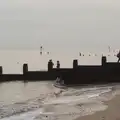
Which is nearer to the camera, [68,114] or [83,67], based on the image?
[68,114]

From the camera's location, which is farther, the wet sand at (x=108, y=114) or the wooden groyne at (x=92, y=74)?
the wooden groyne at (x=92, y=74)

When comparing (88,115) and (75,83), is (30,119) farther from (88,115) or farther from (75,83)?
(75,83)

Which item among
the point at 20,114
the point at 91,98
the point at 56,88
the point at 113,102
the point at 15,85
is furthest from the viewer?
the point at 15,85

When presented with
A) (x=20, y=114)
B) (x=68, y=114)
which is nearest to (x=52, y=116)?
(x=68, y=114)

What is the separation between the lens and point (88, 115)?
13227mm

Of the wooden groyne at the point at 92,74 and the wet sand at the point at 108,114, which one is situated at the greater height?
the wooden groyne at the point at 92,74

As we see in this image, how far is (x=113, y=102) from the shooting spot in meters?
15.9

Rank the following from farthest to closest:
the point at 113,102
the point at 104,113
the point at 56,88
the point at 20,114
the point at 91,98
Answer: the point at 56,88 → the point at 91,98 → the point at 113,102 → the point at 20,114 → the point at 104,113

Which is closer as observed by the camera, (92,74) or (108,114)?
(108,114)

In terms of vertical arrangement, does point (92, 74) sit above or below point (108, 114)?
above

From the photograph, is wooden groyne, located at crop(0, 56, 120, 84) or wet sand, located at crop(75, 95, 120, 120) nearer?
wet sand, located at crop(75, 95, 120, 120)

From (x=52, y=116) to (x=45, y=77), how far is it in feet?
48.7

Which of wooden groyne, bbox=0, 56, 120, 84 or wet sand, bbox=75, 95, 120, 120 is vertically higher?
wooden groyne, bbox=0, 56, 120, 84

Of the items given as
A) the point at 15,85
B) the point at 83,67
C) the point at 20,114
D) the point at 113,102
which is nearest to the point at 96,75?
the point at 83,67
